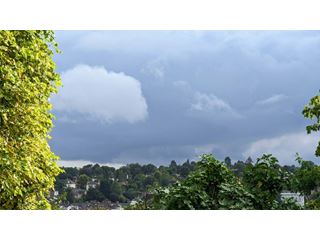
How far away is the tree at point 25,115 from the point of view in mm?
6102

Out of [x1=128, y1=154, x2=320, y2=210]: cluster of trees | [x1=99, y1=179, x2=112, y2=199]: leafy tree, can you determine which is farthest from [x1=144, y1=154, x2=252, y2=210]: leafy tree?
[x1=99, y1=179, x2=112, y2=199]: leafy tree

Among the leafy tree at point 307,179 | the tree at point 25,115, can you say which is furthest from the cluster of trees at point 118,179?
the leafy tree at point 307,179

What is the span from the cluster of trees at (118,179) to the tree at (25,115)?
0.70m

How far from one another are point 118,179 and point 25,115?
80.4 inches

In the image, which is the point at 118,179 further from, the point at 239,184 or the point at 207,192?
the point at 239,184

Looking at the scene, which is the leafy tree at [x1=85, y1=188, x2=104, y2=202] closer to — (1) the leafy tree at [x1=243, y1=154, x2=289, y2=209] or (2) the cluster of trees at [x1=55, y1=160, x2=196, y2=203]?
(2) the cluster of trees at [x1=55, y1=160, x2=196, y2=203]

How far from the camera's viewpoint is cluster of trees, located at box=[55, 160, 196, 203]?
7.32 metres

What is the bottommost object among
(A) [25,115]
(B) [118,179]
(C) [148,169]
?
(B) [118,179]

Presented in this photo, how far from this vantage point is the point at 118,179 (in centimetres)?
797

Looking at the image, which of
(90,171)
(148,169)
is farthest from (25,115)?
(148,169)

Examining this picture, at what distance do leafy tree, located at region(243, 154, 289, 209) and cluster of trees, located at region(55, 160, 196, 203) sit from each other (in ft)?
5.58

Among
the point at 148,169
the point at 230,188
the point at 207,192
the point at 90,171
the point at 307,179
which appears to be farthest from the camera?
the point at 90,171

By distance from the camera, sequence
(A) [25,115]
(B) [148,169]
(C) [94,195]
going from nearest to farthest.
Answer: (A) [25,115]
(B) [148,169]
(C) [94,195]
